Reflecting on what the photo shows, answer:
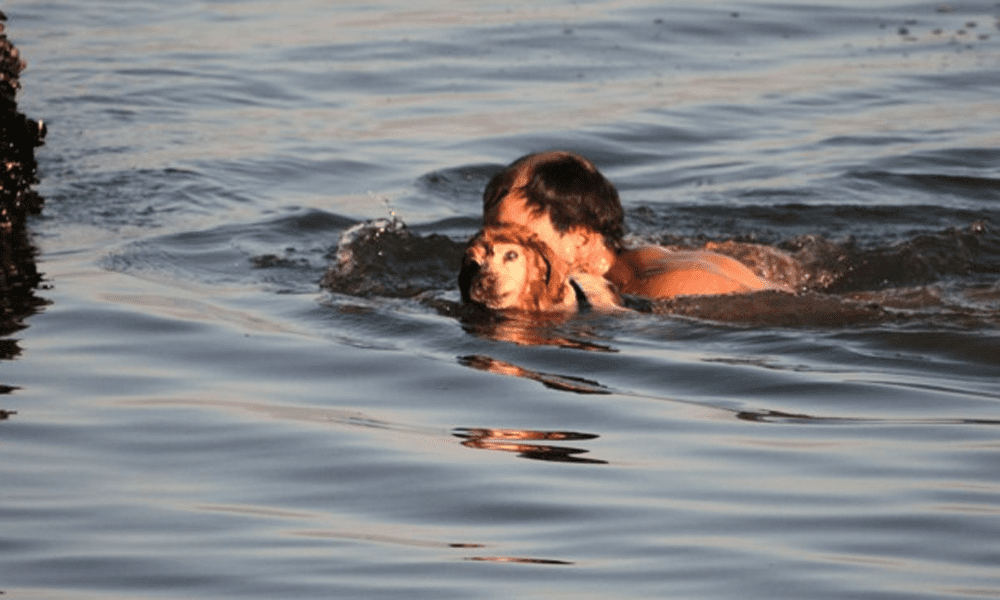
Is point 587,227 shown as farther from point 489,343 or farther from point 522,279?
point 489,343

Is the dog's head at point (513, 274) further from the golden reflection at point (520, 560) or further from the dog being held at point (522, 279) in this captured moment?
the golden reflection at point (520, 560)

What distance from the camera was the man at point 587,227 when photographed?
7.81m

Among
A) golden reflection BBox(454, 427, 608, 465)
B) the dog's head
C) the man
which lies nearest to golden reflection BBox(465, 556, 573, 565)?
golden reflection BBox(454, 427, 608, 465)

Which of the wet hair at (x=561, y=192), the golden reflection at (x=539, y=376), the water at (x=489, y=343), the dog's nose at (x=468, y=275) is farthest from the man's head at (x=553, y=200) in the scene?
the golden reflection at (x=539, y=376)

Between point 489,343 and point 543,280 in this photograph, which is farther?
point 543,280

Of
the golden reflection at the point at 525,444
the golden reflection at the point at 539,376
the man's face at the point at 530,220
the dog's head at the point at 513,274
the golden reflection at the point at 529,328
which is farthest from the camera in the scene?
the man's face at the point at 530,220

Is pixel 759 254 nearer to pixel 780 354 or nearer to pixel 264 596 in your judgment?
pixel 780 354

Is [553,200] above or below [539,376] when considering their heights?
above

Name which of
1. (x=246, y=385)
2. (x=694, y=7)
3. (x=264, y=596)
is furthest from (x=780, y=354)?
(x=694, y=7)

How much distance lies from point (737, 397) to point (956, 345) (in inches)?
41.1

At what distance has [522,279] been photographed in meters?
7.47

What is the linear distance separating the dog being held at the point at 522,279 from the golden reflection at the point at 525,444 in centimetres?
133

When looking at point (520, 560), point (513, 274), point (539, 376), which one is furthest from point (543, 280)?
point (520, 560)

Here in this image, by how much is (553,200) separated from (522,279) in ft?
1.58
